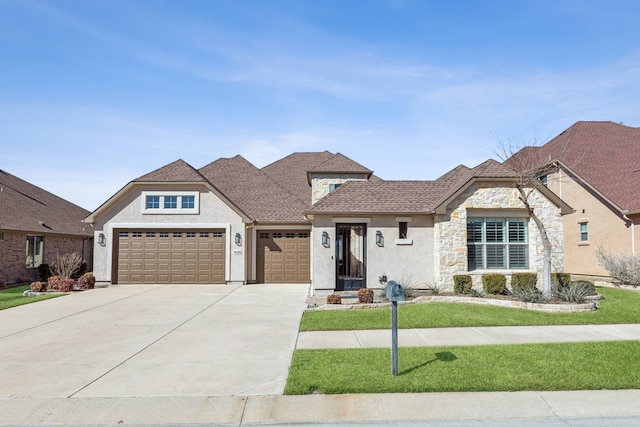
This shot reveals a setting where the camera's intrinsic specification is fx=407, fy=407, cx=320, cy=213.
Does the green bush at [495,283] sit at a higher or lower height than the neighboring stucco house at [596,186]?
lower

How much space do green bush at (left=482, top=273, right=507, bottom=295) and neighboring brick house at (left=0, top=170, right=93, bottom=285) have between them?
69.1 ft

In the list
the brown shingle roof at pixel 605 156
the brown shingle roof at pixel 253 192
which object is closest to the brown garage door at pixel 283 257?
the brown shingle roof at pixel 253 192

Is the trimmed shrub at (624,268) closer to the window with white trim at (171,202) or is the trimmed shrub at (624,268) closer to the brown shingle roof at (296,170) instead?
the brown shingle roof at (296,170)

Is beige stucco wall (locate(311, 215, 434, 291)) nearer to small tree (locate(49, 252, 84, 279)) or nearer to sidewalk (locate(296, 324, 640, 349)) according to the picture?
sidewalk (locate(296, 324, 640, 349))

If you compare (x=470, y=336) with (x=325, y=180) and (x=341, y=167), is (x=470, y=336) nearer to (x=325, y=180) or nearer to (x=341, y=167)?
(x=325, y=180)

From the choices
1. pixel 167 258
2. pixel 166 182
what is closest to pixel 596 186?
pixel 166 182

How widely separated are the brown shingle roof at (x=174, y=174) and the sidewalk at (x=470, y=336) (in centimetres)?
1297

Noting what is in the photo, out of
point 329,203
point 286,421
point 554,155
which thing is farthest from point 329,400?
point 554,155

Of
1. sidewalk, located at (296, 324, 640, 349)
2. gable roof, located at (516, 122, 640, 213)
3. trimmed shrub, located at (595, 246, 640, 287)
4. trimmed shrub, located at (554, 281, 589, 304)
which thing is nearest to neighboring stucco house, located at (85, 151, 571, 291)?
trimmed shrub, located at (554, 281, 589, 304)

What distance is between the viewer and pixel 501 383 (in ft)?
19.1

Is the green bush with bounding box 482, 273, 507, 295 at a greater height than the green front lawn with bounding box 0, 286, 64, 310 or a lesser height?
greater

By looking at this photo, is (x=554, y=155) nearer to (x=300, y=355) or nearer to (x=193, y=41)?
(x=193, y=41)

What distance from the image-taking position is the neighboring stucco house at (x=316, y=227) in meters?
15.1

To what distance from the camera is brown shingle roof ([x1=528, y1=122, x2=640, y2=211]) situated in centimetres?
1942
